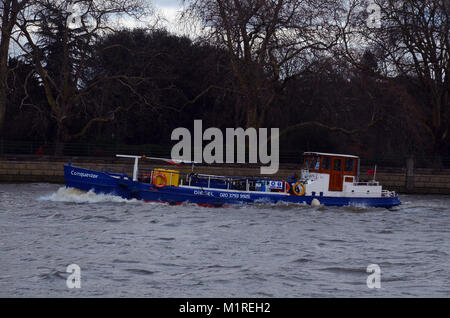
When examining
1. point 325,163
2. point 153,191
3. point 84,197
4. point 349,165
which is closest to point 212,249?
point 153,191

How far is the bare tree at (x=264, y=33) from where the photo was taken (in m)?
39.1

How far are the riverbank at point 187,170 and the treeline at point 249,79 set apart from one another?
160 centimetres

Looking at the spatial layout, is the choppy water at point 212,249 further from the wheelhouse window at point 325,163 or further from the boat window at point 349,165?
the boat window at point 349,165

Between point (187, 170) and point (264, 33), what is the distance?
368 inches

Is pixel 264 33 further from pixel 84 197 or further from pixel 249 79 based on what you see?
pixel 84 197

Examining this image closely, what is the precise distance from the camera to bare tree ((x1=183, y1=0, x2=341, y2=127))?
39.1 metres

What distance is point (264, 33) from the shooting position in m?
40.3

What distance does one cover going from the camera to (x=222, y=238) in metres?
20.4

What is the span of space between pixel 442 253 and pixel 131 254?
8.15 m

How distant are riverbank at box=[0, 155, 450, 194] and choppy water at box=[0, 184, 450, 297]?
1236 cm

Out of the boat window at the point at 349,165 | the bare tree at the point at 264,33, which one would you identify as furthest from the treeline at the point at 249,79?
the boat window at the point at 349,165

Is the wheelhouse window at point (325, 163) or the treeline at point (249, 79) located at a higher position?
the treeline at point (249, 79)
